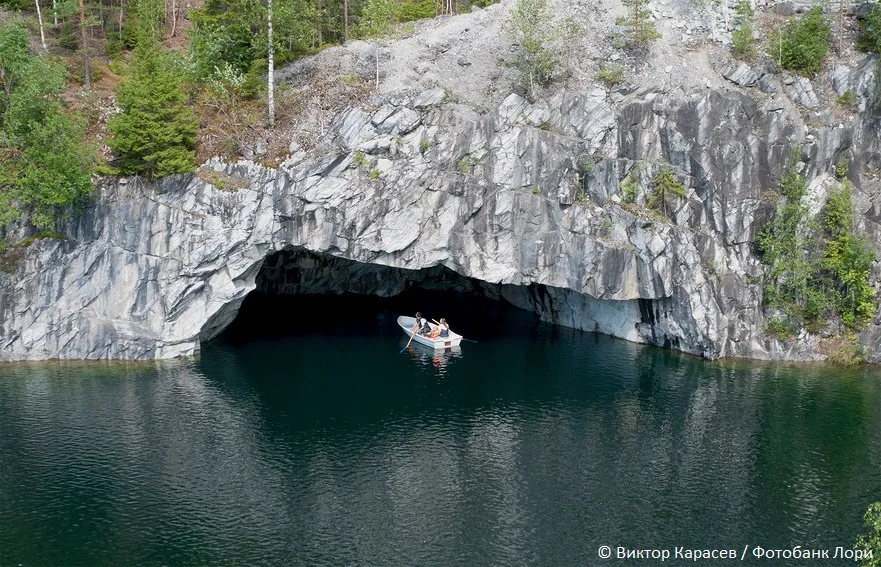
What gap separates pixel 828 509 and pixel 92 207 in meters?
45.2

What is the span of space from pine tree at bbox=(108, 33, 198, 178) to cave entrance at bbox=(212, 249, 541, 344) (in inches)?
Answer: 575

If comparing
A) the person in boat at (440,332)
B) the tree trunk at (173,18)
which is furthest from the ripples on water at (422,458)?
the tree trunk at (173,18)

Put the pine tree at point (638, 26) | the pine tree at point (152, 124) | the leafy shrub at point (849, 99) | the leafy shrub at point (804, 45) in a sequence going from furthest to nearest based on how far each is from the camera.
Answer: the pine tree at point (638, 26)
the leafy shrub at point (804, 45)
the leafy shrub at point (849, 99)
the pine tree at point (152, 124)

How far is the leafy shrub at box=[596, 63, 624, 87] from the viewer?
55.2 meters

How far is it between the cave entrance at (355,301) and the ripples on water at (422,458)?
26.7 ft

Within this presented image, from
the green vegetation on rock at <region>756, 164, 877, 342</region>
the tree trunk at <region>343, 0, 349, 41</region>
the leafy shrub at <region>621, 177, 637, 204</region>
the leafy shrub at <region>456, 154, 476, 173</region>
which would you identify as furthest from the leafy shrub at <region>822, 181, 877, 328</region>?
the tree trunk at <region>343, 0, 349, 41</region>

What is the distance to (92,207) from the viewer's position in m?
49.5

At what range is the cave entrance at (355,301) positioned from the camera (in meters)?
62.2

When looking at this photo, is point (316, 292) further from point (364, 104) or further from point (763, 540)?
point (763, 540)

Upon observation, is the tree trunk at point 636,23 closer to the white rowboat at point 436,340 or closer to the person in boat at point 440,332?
the person in boat at point 440,332

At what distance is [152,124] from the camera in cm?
4862

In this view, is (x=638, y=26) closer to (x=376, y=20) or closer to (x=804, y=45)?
(x=804, y=45)

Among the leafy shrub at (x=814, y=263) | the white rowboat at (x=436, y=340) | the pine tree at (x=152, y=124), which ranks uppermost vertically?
the pine tree at (x=152, y=124)

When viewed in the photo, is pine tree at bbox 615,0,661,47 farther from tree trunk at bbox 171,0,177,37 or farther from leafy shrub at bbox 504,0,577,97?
tree trunk at bbox 171,0,177,37
